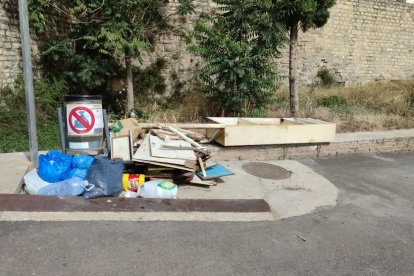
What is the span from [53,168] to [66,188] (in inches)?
16.3

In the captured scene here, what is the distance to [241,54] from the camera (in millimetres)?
7648

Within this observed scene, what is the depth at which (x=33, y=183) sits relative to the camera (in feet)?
13.8

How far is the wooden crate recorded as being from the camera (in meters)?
5.94

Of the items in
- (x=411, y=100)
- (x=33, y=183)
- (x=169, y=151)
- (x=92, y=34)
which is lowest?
(x=33, y=183)

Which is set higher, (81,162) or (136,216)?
(81,162)

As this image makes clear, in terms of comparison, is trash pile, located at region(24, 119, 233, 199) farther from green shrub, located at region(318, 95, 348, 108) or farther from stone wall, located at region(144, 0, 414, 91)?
stone wall, located at region(144, 0, 414, 91)

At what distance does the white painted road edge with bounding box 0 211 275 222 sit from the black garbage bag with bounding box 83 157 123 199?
1.16 feet

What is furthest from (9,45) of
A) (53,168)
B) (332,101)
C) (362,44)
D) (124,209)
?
(362,44)

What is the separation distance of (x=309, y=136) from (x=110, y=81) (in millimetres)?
6414

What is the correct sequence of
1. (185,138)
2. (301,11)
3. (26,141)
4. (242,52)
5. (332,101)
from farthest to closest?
(332,101), (301,11), (242,52), (26,141), (185,138)

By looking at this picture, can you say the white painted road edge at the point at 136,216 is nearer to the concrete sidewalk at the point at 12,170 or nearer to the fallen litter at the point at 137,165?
the fallen litter at the point at 137,165

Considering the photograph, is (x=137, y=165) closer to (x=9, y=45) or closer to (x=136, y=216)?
(x=136, y=216)

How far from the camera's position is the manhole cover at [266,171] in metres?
5.48

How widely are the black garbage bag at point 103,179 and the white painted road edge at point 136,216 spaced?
1.16 ft
